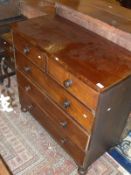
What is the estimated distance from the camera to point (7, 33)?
196 centimetres

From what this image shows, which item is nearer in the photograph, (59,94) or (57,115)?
(59,94)

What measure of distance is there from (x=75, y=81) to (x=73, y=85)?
37mm

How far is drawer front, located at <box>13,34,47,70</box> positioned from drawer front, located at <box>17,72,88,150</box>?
0.75ft

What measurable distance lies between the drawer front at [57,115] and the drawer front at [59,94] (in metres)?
0.06

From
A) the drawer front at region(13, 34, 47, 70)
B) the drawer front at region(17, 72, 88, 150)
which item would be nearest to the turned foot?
the drawer front at region(17, 72, 88, 150)

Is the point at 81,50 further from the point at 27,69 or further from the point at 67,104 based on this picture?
the point at 27,69

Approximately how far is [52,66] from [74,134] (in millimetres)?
448

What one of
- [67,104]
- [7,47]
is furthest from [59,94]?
[7,47]

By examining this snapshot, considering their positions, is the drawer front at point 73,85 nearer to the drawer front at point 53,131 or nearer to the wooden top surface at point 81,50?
the wooden top surface at point 81,50

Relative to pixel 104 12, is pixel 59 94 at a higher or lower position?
lower

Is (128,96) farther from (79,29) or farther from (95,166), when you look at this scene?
(95,166)

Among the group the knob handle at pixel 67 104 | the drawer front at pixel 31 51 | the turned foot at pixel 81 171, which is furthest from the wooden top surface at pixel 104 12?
the turned foot at pixel 81 171

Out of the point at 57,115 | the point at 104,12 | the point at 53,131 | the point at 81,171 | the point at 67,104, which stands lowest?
the point at 81,171

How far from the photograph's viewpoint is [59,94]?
121 centimetres
